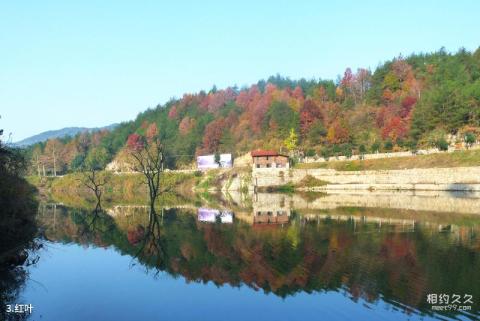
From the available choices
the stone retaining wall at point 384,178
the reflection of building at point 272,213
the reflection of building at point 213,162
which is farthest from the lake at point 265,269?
the reflection of building at point 213,162

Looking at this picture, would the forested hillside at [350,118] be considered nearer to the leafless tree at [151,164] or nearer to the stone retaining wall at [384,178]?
the stone retaining wall at [384,178]

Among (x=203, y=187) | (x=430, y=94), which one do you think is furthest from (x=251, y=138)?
(x=430, y=94)

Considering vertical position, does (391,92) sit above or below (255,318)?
above

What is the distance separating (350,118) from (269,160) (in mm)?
29151

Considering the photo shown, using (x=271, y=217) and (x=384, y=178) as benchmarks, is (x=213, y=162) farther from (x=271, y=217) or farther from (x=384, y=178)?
(x=271, y=217)

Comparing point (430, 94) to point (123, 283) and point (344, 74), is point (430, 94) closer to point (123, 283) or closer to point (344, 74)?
point (344, 74)

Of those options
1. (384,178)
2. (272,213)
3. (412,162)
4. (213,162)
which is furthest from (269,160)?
(272,213)

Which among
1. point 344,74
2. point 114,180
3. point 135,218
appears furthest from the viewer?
point 344,74

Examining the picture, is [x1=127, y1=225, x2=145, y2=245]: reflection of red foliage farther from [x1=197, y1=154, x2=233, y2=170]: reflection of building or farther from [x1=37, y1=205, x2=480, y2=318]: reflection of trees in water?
[x1=197, y1=154, x2=233, y2=170]: reflection of building

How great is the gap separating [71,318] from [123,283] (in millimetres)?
5656

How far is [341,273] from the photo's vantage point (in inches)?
930

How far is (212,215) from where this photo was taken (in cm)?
5222

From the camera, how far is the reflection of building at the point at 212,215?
47.6 metres

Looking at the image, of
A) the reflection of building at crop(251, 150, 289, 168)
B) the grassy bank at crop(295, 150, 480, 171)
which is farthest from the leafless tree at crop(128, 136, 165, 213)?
the grassy bank at crop(295, 150, 480, 171)
